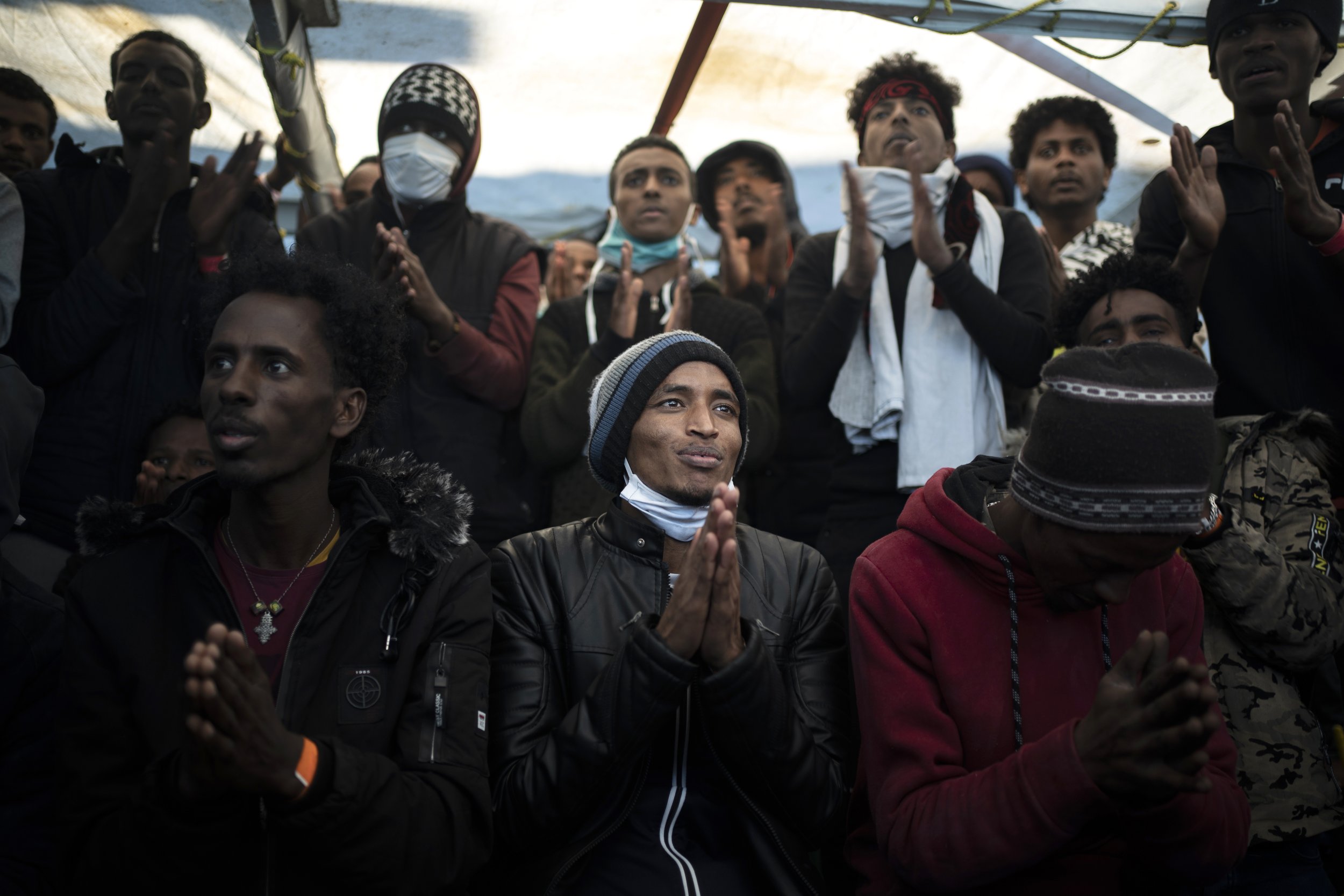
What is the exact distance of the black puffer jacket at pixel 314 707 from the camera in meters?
2.19

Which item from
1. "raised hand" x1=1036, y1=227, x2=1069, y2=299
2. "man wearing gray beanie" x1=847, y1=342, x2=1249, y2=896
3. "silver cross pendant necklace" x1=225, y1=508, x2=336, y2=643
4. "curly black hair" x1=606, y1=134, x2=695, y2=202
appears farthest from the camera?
"curly black hair" x1=606, y1=134, x2=695, y2=202

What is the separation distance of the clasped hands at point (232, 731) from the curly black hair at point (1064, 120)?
454cm

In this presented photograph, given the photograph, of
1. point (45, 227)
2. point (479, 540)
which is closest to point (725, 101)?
point (479, 540)

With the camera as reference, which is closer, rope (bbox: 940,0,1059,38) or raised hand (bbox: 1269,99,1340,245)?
raised hand (bbox: 1269,99,1340,245)

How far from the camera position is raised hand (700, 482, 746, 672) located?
8.08 ft

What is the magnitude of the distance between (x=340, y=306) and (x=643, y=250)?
220 centimetres

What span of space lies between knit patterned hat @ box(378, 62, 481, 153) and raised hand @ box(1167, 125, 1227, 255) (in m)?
2.82

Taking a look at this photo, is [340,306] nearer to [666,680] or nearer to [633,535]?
[633,535]

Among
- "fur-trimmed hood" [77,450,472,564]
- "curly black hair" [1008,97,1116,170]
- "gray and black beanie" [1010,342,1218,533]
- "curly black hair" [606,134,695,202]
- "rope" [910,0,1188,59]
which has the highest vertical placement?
"rope" [910,0,1188,59]

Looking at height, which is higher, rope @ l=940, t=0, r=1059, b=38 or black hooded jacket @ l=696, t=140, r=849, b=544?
rope @ l=940, t=0, r=1059, b=38

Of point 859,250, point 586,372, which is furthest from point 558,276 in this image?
point 859,250

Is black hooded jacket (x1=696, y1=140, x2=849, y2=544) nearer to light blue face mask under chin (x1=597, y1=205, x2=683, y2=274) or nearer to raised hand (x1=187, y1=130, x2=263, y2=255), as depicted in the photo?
light blue face mask under chin (x1=597, y1=205, x2=683, y2=274)

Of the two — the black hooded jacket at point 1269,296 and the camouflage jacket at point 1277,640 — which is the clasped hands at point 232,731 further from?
the black hooded jacket at point 1269,296

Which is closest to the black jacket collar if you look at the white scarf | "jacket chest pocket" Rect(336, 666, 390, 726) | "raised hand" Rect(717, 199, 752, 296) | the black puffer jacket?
the black puffer jacket
